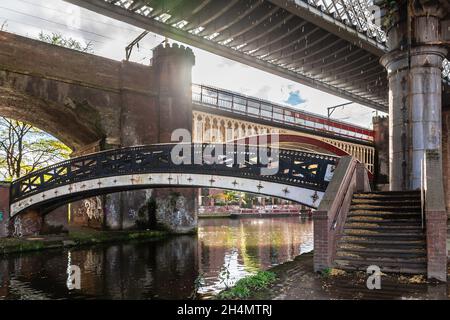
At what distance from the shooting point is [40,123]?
23453 mm

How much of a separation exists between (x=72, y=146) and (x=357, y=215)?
2020 centimetres

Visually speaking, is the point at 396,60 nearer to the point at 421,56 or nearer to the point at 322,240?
the point at 421,56

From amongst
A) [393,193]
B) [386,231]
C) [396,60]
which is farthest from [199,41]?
[386,231]

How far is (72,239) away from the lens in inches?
714

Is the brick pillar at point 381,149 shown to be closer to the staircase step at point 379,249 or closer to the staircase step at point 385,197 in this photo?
the staircase step at point 385,197

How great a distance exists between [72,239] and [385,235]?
13.8 metres

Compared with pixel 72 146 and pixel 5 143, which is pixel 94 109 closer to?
pixel 72 146

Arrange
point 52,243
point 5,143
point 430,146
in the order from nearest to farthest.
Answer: point 430,146 → point 52,243 → point 5,143

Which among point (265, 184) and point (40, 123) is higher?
point (40, 123)

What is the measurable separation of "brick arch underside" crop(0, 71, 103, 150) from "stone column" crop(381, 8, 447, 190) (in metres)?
14.7

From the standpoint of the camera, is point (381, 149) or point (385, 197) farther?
point (381, 149)

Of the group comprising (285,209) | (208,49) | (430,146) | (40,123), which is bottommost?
(285,209)

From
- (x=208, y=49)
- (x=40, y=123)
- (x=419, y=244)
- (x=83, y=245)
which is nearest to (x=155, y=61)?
(x=208, y=49)

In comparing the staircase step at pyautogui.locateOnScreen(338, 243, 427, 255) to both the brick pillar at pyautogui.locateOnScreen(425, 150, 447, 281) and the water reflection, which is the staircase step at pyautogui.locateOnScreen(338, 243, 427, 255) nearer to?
the brick pillar at pyautogui.locateOnScreen(425, 150, 447, 281)
